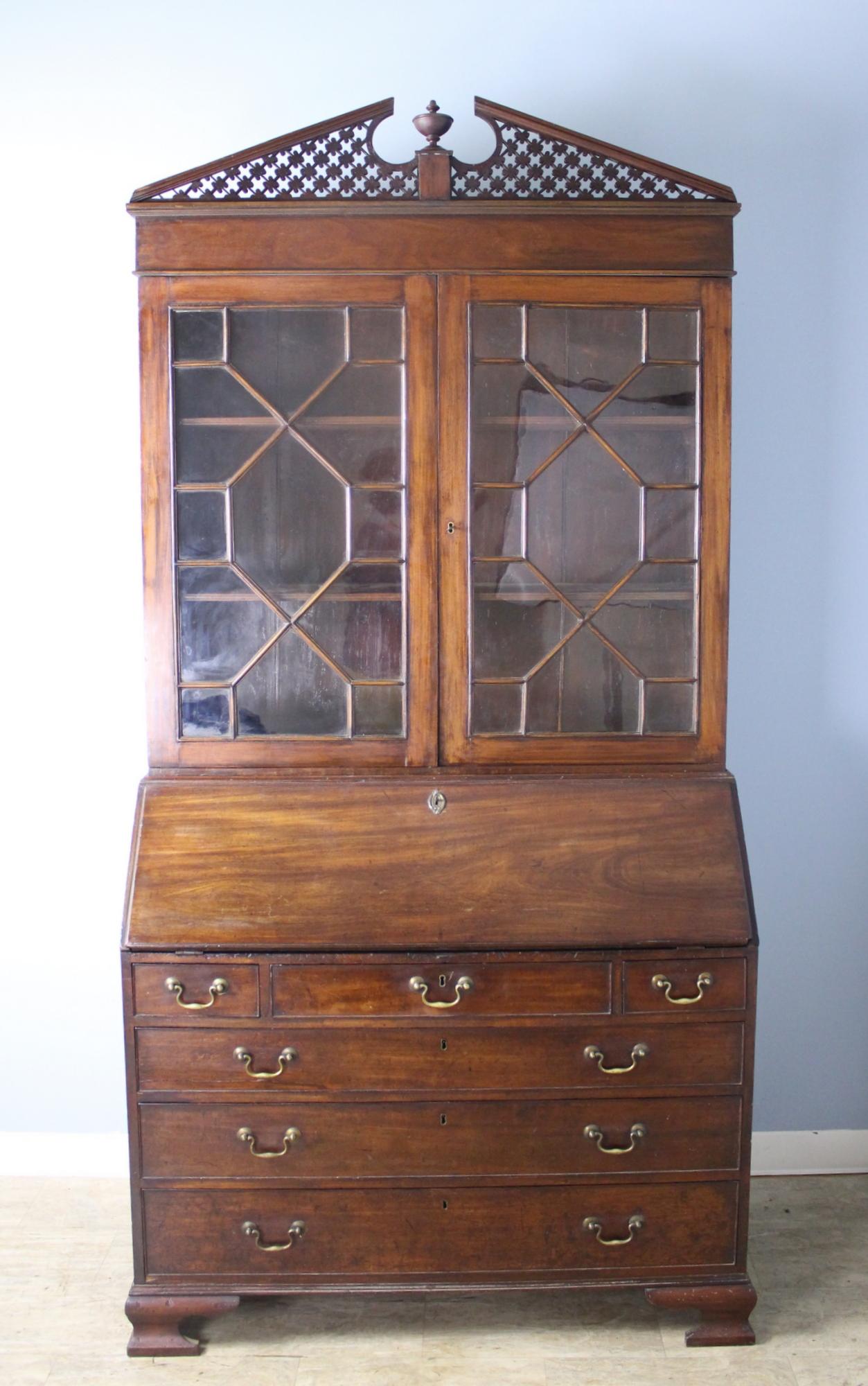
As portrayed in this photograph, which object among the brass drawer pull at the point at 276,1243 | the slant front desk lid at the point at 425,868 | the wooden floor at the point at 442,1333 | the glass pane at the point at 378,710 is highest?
the glass pane at the point at 378,710

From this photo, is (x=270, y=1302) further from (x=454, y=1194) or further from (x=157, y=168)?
(x=157, y=168)

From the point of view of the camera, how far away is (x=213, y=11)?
2.30 meters

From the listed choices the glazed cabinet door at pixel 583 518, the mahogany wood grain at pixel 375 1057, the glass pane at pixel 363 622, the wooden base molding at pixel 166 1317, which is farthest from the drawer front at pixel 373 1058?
the glass pane at pixel 363 622

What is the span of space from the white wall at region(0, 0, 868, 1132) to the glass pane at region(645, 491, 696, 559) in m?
0.50

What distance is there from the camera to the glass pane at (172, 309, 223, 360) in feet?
6.30

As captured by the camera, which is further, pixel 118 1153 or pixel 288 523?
pixel 118 1153

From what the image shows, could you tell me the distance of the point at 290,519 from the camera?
1958 mm

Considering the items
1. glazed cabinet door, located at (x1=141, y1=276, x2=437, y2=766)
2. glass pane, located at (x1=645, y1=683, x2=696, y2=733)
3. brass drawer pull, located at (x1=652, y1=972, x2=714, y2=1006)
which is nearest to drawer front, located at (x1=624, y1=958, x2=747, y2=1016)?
brass drawer pull, located at (x1=652, y1=972, x2=714, y2=1006)

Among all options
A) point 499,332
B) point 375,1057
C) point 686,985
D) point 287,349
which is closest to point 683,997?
point 686,985

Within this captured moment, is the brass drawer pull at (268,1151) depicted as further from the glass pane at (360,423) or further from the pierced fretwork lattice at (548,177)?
the pierced fretwork lattice at (548,177)

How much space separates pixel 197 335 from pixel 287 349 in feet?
0.50

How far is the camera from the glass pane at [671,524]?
196cm

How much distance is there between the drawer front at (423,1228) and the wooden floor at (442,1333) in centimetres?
14

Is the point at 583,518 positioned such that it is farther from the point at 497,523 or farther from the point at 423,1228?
the point at 423,1228
